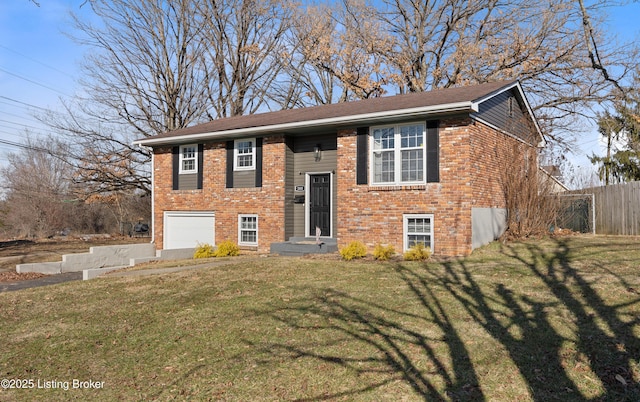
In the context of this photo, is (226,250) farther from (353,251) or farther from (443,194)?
(443,194)

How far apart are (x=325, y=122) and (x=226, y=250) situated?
203 inches

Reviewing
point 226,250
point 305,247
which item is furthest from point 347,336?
point 226,250

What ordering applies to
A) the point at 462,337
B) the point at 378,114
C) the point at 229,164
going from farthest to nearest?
the point at 229,164 < the point at 378,114 < the point at 462,337

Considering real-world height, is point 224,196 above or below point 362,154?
below

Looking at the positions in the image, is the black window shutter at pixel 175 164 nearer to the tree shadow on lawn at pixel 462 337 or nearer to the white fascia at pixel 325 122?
the white fascia at pixel 325 122

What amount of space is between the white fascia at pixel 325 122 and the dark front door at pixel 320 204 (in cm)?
186

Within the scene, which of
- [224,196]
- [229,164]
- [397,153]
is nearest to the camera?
[397,153]

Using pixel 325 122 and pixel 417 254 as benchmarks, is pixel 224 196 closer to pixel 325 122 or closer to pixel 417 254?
pixel 325 122

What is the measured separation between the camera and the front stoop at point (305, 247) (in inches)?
544

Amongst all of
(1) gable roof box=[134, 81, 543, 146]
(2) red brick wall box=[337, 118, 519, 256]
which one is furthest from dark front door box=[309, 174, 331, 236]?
(1) gable roof box=[134, 81, 543, 146]

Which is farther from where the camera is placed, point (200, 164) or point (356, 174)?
point (200, 164)

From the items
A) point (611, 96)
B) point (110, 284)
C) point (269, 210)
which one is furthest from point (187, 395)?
point (611, 96)

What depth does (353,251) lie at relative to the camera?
12477 mm

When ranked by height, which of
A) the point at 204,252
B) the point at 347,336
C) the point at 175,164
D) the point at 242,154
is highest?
the point at 242,154
